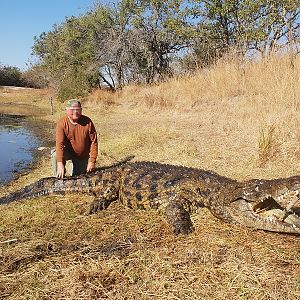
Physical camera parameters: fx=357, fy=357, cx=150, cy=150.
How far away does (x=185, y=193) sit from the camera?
3830 mm

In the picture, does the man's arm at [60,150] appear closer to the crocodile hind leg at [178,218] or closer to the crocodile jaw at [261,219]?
the crocodile hind leg at [178,218]

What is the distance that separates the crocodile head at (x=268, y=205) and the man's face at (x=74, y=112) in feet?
8.45

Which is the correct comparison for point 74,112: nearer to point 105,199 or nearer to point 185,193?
point 105,199

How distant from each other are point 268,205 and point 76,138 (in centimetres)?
298

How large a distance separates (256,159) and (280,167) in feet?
1.57

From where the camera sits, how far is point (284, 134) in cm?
603

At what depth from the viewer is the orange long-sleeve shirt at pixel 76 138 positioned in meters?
4.97

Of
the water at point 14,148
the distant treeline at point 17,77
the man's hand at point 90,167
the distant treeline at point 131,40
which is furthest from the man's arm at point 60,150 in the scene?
the distant treeline at point 17,77

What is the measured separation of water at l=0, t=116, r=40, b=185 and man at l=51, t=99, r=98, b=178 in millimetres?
1969

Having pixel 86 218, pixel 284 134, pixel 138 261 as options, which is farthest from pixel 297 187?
pixel 284 134

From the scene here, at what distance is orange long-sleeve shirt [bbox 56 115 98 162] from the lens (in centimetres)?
497

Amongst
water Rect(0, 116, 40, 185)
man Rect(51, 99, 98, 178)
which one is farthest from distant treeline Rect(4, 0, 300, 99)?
man Rect(51, 99, 98, 178)

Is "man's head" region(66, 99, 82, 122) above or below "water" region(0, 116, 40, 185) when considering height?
above

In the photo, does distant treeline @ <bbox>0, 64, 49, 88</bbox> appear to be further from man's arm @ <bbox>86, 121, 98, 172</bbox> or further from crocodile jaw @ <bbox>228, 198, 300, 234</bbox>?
crocodile jaw @ <bbox>228, 198, 300, 234</bbox>
